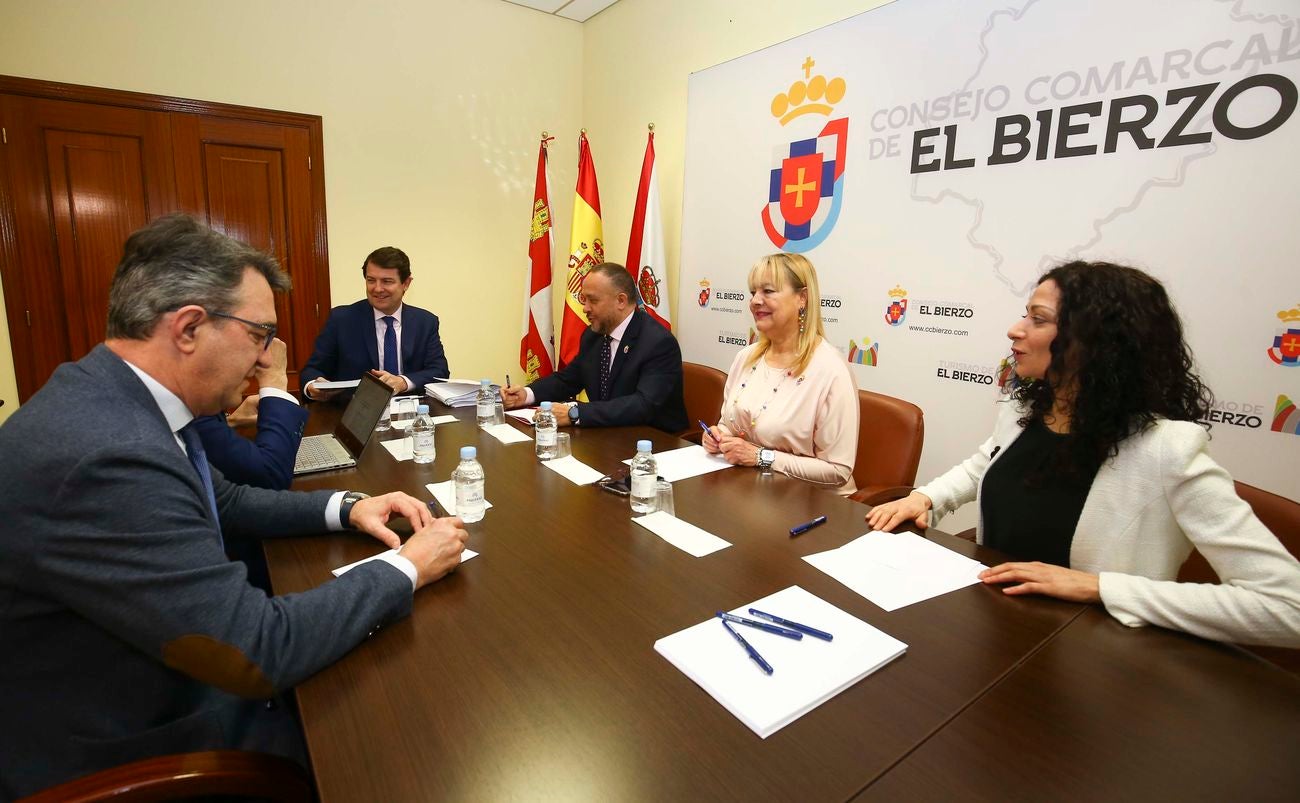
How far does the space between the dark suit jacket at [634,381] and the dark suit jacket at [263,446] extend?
1120mm

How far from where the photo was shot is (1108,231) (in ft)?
7.79

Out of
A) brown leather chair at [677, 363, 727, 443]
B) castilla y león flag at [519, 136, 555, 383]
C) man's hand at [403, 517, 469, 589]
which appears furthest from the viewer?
castilla y león flag at [519, 136, 555, 383]

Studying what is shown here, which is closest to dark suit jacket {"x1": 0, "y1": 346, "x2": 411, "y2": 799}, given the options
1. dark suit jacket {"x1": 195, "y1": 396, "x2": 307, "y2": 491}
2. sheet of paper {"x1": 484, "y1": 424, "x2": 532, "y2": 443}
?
dark suit jacket {"x1": 195, "y1": 396, "x2": 307, "y2": 491}

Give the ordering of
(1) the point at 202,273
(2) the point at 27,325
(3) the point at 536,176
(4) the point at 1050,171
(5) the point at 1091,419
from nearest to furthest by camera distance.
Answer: (1) the point at 202,273 → (5) the point at 1091,419 → (4) the point at 1050,171 → (2) the point at 27,325 → (3) the point at 536,176

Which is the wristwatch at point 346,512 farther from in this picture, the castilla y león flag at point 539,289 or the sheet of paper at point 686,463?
the castilla y león flag at point 539,289

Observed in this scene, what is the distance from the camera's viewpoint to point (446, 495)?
5.78ft

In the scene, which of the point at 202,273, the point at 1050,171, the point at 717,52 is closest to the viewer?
the point at 202,273

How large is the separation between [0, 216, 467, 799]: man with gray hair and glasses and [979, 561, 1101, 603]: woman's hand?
1.18m

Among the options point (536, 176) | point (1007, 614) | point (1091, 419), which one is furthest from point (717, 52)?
point (1007, 614)

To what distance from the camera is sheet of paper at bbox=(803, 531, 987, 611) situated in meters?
1.28

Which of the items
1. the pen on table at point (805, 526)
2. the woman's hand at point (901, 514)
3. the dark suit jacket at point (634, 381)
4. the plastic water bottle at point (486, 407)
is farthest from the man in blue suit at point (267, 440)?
the woman's hand at point (901, 514)

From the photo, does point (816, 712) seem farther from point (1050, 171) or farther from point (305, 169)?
point (305, 169)

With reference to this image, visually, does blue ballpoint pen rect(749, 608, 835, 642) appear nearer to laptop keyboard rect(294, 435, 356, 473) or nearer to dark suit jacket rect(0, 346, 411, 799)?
dark suit jacket rect(0, 346, 411, 799)

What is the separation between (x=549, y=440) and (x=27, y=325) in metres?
3.61
